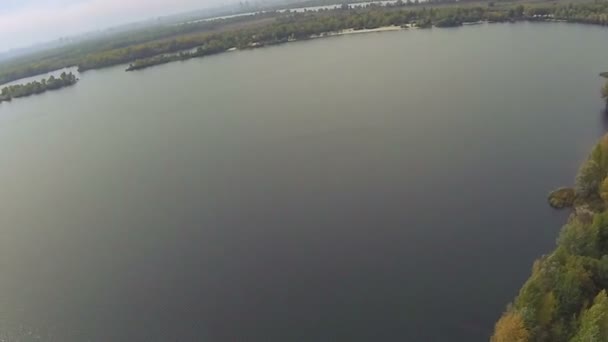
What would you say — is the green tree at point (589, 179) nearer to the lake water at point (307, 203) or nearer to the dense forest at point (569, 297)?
the lake water at point (307, 203)

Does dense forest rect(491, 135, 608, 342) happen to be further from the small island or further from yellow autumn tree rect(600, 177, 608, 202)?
the small island

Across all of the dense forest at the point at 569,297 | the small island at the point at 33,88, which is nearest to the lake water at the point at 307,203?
the dense forest at the point at 569,297

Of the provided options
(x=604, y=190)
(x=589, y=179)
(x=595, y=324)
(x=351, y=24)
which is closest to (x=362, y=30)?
(x=351, y=24)

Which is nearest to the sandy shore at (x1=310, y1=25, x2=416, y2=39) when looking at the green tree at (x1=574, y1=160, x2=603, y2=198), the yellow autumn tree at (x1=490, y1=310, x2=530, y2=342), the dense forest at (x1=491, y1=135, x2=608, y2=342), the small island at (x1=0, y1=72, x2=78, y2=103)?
the small island at (x1=0, y1=72, x2=78, y2=103)

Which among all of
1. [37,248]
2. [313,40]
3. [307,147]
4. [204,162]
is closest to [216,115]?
[204,162]

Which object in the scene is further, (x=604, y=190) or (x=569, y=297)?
(x=604, y=190)

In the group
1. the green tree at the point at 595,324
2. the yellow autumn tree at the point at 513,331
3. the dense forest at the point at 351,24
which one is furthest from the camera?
the dense forest at the point at 351,24

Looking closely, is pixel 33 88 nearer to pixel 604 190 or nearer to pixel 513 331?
pixel 604 190
